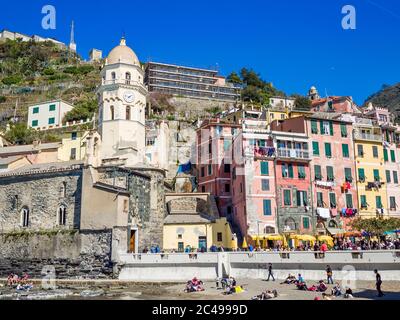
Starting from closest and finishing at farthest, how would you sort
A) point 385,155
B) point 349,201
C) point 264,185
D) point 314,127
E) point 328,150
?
point 264,185 < point 349,201 < point 328,150 < point 314,127 < point 385,155

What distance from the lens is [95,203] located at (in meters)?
38.3

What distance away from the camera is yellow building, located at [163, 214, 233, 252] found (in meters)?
44.7

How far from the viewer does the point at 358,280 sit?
1105 inches

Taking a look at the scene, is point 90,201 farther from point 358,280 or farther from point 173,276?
point 358,280

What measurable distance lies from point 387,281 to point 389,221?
16.5m

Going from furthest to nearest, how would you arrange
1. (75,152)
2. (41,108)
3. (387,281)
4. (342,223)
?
(41,108) → (75,152) → (342,223) → (387,281)

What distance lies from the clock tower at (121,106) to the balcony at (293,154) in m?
14.4

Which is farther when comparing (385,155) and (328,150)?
(385,155)

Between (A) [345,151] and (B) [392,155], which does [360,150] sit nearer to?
(A) [345,151]

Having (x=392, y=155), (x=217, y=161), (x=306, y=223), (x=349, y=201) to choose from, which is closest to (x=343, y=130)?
(x=392, y=155)

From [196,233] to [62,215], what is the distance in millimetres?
13111

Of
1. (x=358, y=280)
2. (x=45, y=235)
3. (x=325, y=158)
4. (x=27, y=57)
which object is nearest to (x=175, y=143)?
(x=325, y=158)

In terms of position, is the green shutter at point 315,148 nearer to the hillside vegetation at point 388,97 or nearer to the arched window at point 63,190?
the arched window at point 63,190

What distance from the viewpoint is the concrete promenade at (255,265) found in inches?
1087
